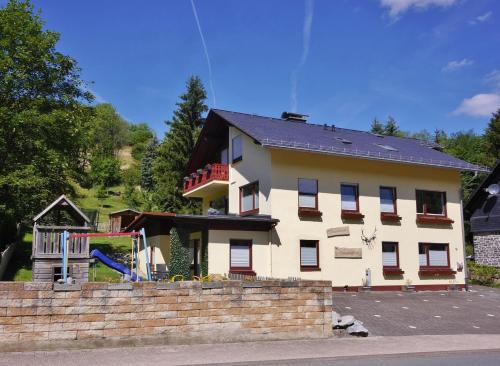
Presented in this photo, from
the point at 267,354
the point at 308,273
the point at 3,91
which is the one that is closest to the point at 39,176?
the point at 3,91

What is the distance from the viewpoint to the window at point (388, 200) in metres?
23.4

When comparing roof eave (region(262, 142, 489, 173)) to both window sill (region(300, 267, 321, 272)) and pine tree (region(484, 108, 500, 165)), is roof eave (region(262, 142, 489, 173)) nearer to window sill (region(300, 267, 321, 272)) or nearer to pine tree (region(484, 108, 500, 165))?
window sill (region(300, 267, 321, 272))

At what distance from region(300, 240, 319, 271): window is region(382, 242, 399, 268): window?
358cm

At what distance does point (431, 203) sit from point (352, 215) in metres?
5.18

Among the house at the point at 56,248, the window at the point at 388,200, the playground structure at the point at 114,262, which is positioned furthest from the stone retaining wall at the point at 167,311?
the window at the point at 388,200

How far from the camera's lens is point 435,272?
23.7m

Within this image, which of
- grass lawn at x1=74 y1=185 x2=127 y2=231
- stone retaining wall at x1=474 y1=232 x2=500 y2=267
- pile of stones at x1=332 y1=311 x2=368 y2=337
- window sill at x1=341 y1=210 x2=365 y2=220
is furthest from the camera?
grass lawn at x1=74 y1=185 x2=127 y2=231

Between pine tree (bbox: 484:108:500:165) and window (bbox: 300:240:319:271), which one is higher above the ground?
pine tree (bbox: 484:108:500:165)

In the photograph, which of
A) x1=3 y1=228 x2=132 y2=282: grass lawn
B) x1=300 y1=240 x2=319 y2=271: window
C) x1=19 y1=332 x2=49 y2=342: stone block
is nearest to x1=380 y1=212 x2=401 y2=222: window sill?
x1=300 y1=240 x2=319 y2=271: window

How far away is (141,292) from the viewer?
399 inches

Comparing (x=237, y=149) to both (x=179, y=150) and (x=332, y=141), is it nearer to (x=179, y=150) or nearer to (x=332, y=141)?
(x=332, y=141)

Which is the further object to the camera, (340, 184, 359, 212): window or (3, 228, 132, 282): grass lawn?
(340, 184, 359, 212): window

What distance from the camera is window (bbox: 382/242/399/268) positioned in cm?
2288

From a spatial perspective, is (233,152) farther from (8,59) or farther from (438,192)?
(8,59)
